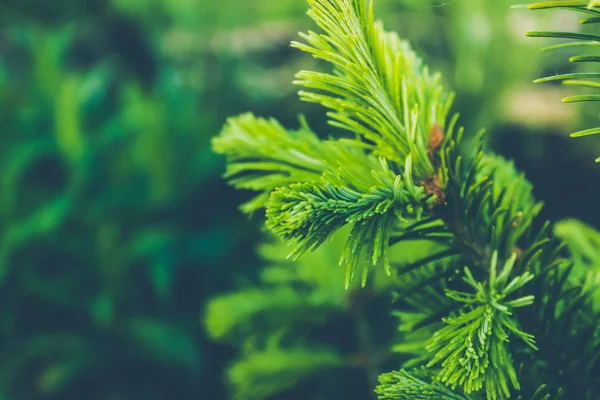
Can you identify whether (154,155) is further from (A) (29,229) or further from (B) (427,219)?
(B) (427,219)

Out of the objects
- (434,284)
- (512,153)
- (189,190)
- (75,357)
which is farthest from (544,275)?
(512,153)

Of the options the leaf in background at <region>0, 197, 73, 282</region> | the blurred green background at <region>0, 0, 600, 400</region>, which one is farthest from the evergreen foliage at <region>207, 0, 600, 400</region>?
the leaf in background at <region>0, 197, 73, 282</region>

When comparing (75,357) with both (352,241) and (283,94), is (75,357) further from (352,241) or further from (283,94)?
(352,241)

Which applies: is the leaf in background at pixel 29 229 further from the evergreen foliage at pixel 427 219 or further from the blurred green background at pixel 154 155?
the evergreen foliage at pixel 427 219

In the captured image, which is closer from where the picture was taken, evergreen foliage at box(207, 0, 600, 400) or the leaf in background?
evergreen foliage at box(207, 0, 600, 400)

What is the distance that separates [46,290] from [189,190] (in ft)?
1.32

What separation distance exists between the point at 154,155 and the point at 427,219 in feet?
3.65

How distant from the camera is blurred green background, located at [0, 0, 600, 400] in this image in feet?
3.64

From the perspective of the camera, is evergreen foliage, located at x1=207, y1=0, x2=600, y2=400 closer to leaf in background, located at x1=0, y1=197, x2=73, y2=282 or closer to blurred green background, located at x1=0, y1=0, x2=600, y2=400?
blurred green background, located at x1=0, y1=0, x2=600, y2=400

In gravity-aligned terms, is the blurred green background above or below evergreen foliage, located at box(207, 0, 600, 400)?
above

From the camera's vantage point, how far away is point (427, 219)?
289 mm

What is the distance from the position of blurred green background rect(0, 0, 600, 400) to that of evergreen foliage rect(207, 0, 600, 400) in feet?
2.56

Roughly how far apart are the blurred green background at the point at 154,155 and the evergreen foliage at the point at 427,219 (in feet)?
2.56

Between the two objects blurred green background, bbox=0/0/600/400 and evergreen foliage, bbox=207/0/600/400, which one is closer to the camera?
evergreen foliage, bbox=207/0/600/400
